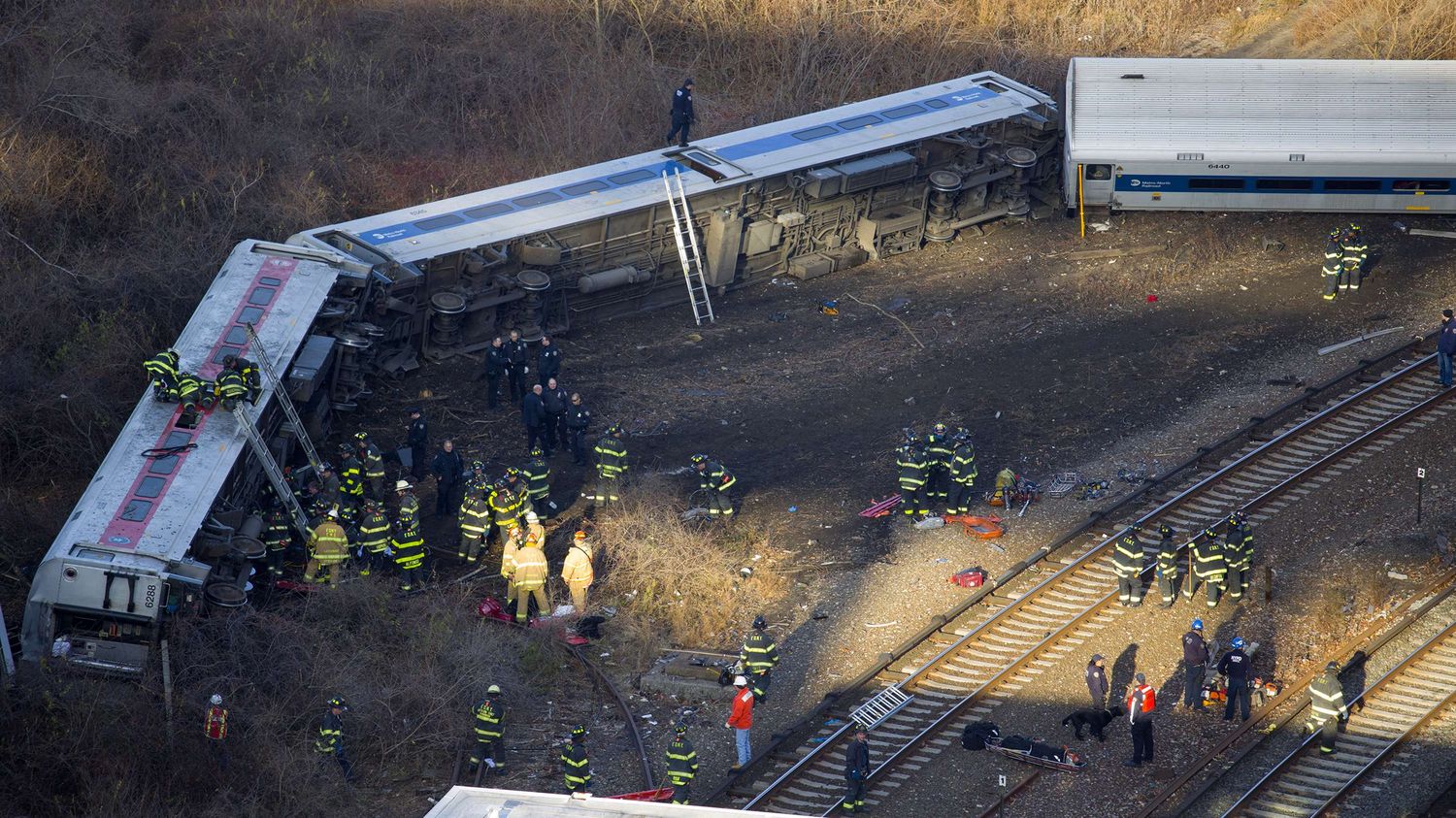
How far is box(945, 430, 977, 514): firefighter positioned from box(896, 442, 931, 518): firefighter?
35 centimetres

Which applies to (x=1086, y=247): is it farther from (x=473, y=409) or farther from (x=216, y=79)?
(x=216, y=79)

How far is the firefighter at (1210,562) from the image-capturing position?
1931cm

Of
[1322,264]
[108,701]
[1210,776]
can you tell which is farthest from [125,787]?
[1322,264]

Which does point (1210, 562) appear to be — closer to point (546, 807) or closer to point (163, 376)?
point (546, 807)

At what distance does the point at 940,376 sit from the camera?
979 inches

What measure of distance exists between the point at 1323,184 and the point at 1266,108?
151 cm

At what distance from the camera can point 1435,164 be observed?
89.5 ft

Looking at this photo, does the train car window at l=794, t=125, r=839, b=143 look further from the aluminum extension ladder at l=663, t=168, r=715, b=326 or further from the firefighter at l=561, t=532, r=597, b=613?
the firefighter at l=561, t=532, r=597, b=613

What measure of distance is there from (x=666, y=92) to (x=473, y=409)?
31.4 feet

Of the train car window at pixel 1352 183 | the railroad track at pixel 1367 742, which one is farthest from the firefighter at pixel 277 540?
the train car window at pixel 1352 183

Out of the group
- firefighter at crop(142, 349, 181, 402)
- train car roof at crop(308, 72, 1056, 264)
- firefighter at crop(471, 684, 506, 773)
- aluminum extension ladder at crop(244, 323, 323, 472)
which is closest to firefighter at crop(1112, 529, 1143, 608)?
firefighter at crop(471, 684, 506, 773)

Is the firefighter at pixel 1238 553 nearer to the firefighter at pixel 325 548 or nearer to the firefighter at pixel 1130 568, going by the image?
the firefighter at pixel 1130 568

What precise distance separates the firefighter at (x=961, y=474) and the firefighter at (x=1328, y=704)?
16.4 ft

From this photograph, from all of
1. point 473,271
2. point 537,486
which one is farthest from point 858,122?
point 537,486
